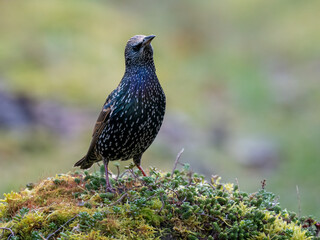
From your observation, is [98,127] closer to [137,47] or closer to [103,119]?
[103,119]

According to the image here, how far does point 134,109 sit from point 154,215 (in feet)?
4.86

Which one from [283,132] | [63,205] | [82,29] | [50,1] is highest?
[50,1]

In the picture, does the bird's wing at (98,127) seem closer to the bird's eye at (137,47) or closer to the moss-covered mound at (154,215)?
the bird's eye at (137,47)

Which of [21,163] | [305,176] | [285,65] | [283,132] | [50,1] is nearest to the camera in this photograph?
[21,163]

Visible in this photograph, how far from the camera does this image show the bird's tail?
6.57m

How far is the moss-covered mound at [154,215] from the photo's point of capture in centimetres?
450

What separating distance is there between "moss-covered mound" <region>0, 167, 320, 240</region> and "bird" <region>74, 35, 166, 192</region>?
76cm

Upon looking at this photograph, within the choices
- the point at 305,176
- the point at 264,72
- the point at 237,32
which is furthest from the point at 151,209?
the point at 237,32

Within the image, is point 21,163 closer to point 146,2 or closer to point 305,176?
point 305,176

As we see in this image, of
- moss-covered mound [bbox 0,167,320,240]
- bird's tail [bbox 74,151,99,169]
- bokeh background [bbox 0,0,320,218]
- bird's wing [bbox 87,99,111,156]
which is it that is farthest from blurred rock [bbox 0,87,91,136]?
moss-covered mound [bbox 0,167,320,240]

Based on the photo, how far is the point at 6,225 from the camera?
15.4 ft

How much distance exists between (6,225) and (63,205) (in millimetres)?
540

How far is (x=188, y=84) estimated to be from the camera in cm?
1745

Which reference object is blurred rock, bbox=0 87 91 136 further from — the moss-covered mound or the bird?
the moss-covered mound
